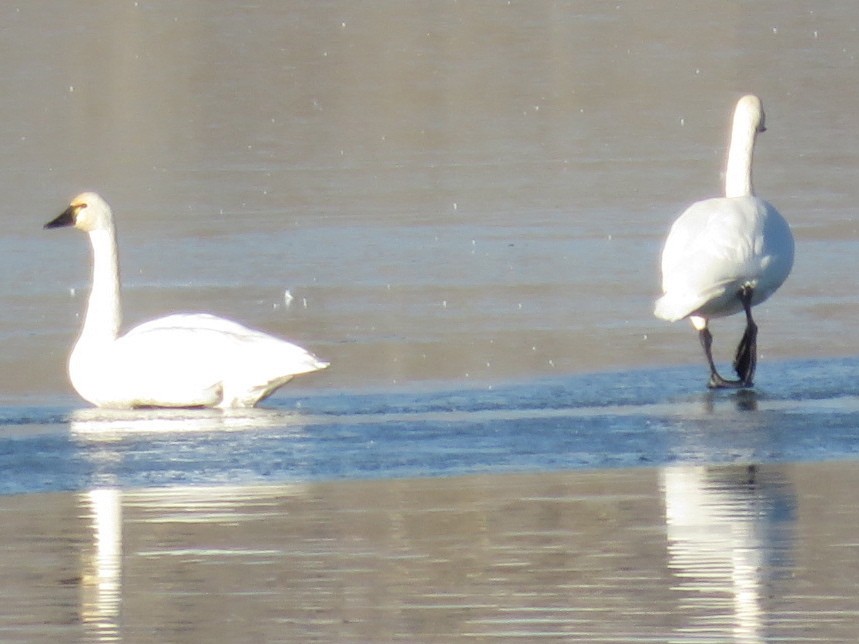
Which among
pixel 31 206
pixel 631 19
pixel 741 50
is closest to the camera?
pixel 31 206

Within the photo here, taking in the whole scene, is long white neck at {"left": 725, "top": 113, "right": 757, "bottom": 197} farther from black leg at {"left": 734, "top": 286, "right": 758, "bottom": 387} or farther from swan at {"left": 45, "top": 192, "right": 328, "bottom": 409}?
swan at {"left": 45, "top": 192, "right": 328, "bottom": 409}

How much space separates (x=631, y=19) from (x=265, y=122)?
391 inches

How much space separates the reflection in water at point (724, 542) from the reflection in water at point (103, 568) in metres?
1.47

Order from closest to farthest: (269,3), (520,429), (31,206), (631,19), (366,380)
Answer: (520,429) < (366,380) < (31,206) < (631,19) < (269,3)

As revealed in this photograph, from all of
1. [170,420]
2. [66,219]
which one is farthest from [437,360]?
[66,219]

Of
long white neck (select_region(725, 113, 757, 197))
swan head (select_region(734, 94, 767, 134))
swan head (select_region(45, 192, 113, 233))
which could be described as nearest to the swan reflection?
swan head (select_region(45, 192, 113, 233))

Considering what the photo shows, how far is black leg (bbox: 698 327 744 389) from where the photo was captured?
33.1ft

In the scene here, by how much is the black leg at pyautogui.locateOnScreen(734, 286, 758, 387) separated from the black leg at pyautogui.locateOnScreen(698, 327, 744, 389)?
0.06 meters

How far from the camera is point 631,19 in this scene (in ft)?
98.8

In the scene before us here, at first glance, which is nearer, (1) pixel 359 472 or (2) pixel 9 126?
(1) pixel 359 472

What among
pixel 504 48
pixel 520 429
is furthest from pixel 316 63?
pixel 520 429

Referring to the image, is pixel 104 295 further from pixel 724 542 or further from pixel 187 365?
pixel 724 542

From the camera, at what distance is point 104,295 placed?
36.4ft

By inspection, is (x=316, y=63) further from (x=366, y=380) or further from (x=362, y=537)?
(x=362, y=537)
